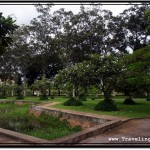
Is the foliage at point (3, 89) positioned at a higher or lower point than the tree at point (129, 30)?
lower

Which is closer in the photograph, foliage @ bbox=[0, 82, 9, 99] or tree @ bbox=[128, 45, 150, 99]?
tree @ bbox=[128, 45, 150, 99]

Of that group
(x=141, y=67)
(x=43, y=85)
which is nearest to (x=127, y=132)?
(x=141, y=67)

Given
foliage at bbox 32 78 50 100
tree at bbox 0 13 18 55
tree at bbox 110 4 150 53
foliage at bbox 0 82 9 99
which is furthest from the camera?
foliage at bbox 0 82 9 99

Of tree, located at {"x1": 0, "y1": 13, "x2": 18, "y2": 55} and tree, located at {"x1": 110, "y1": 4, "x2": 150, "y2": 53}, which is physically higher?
tree, located at {"x1": 110, "y1": 4, "x2": 150, "y2": 53}

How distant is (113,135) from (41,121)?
8782mm

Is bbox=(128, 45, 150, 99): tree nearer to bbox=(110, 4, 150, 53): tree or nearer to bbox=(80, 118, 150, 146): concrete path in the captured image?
bbox=(80, 118, 150, 146): concrete path

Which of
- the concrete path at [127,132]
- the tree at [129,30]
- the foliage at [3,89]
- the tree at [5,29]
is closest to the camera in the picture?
the tree at [5,29]

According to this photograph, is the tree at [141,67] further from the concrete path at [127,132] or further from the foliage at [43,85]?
the foliage at [43,85]

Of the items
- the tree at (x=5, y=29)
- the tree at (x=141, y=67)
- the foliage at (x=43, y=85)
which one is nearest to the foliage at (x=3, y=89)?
the foliage at (x=43, y=85)

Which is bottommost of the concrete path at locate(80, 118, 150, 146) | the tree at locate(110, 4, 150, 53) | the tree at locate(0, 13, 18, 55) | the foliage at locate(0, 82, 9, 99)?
the concrete path at locate(80, 118, 150, 146)

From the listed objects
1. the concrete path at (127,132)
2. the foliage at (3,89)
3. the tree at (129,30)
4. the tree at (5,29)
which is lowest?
the concrete path at (127,132)

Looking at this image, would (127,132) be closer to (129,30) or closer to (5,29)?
(5,29)

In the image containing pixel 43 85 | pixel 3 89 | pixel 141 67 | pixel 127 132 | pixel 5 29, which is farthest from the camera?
pixel 3 89

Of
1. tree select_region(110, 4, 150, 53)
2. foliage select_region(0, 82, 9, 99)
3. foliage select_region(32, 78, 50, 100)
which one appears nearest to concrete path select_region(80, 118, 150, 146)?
tree select_region(110, 4, 150, 53)
